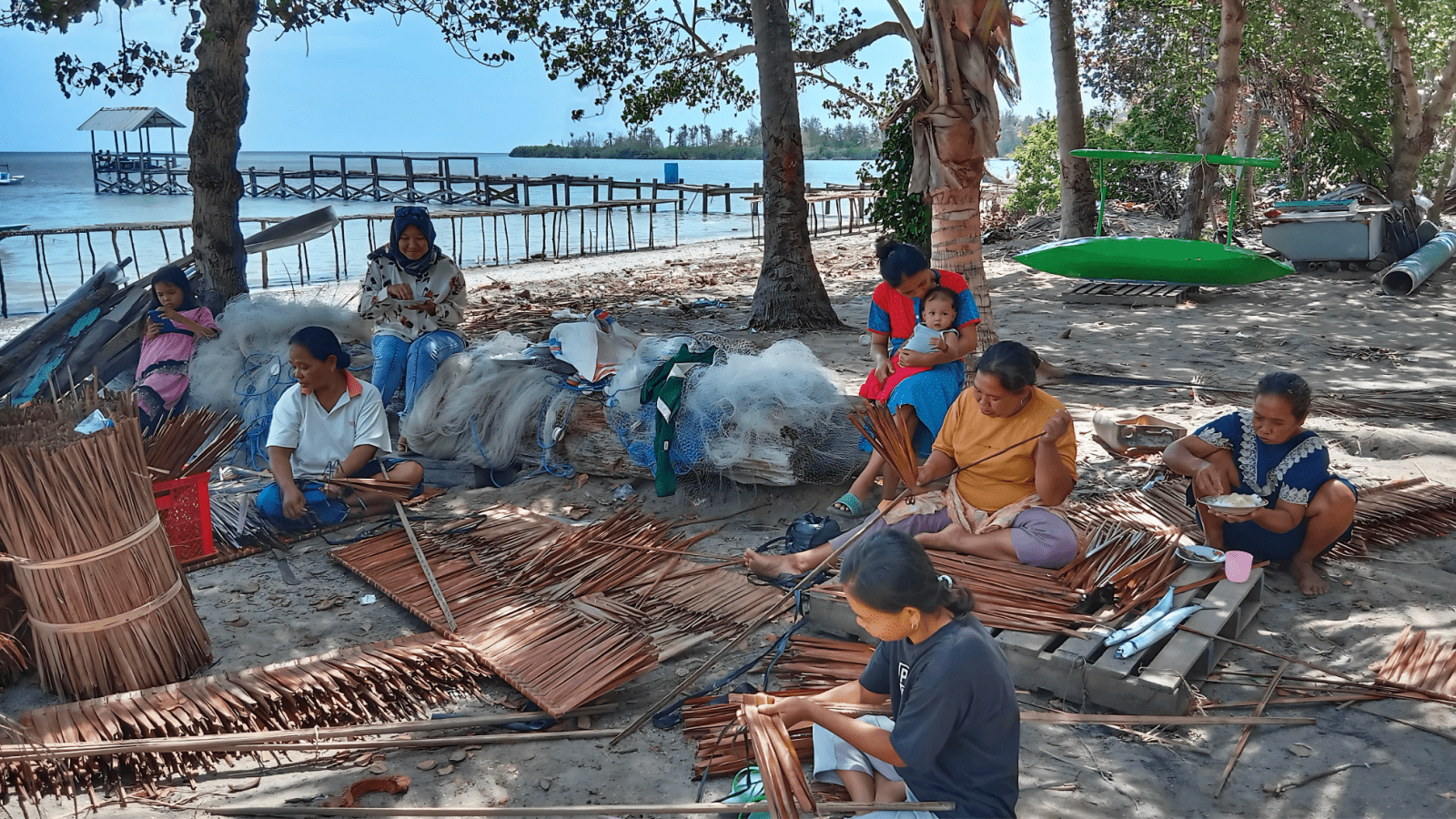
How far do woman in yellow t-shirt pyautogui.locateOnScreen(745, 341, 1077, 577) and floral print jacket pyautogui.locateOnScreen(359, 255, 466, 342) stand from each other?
3.24 metres

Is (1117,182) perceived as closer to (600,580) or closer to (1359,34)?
(1359,34)

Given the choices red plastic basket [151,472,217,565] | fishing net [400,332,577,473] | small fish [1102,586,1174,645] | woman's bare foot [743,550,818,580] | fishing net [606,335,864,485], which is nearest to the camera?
small fish [1102,586,1174,645]

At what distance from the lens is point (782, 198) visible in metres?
9.10

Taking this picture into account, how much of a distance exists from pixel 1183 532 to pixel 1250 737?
1.32 m

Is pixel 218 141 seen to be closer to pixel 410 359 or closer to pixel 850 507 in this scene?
pixel 410 359

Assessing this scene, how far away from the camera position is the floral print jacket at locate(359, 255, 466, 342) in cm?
622

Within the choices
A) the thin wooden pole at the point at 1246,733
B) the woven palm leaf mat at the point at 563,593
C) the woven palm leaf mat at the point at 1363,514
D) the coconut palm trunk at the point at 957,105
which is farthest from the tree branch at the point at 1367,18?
the woven palm leaf mat at the point at 563,593

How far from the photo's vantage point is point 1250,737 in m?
2.90

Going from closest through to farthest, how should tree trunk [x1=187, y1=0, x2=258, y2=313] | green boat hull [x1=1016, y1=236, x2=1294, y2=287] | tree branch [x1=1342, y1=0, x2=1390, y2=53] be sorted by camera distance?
green boat hull [x1=1016, y1=236, x2=1294, y2=287]
tree trunk [x1=187, y1=0, x2=258, y2=313]
tree branch [x1=1342, y1=0, x2=1390, y2=53]

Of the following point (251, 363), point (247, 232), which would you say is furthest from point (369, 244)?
point (251, 363)

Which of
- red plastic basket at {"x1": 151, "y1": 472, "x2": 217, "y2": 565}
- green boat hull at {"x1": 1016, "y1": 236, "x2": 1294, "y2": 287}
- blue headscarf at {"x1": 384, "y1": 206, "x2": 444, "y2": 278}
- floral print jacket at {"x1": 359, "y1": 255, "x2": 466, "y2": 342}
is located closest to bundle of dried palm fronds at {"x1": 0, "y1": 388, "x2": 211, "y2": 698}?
red plastic basket at {"x1": 151, "y1": 472, "x2": 217, "y2": 565}

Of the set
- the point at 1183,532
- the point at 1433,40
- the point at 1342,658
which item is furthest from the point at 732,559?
the point at 1433,40

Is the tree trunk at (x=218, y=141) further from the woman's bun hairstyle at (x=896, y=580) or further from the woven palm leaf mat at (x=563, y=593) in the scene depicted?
the woman's bun hairstyle at (x=896, y=580)

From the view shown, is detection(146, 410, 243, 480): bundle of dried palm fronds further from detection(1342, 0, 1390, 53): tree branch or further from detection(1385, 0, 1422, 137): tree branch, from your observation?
detection(1342, 0, 1390, 53): tree branch
